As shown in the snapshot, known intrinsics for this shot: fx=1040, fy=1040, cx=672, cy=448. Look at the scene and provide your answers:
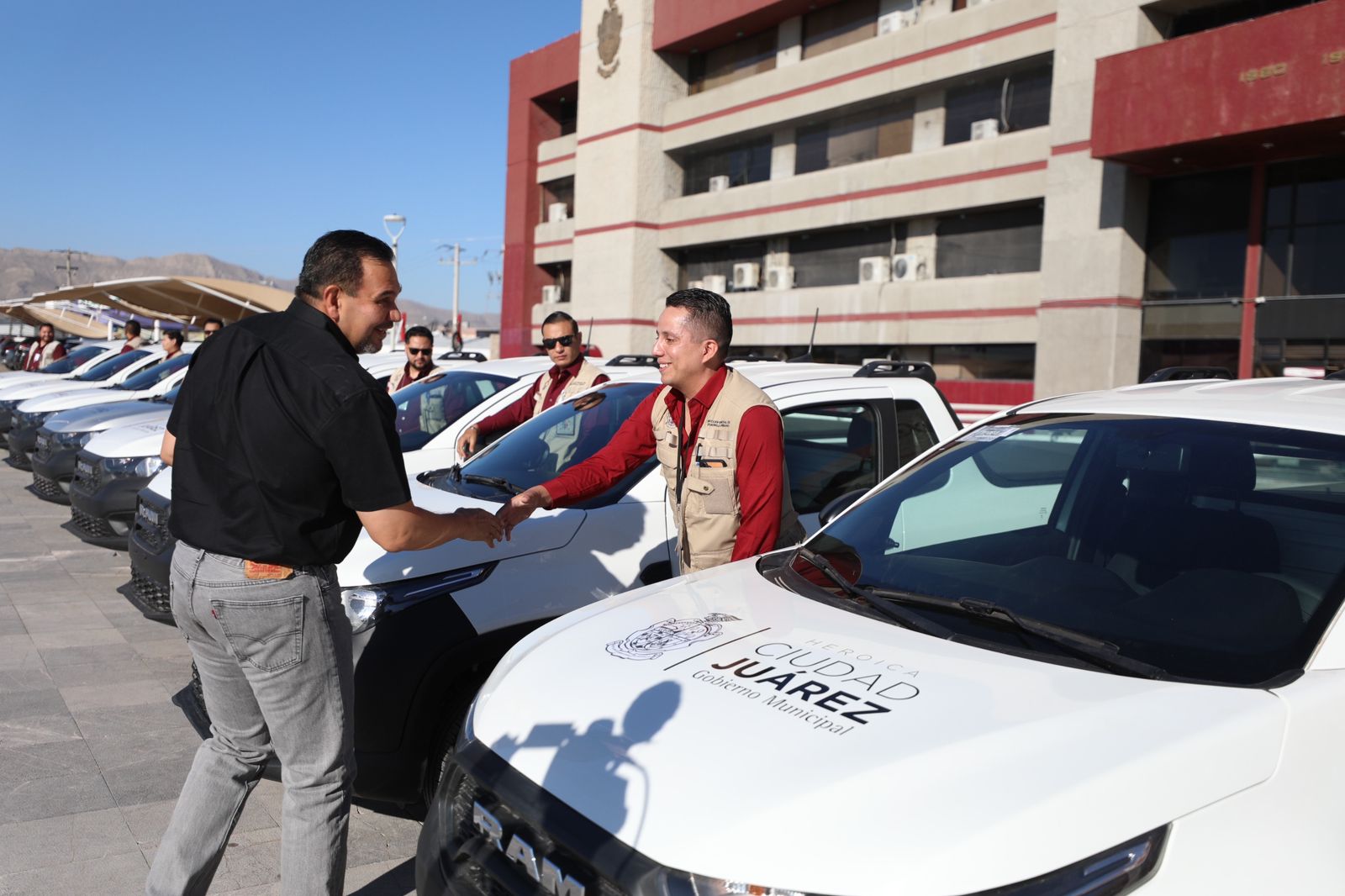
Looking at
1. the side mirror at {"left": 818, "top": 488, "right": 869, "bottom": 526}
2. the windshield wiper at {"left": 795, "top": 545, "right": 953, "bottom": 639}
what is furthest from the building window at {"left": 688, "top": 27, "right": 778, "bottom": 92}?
the windshield wiper at {"left": 795, "top": 545, "right": 953, "bottom": 639}

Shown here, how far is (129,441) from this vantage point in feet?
26.7

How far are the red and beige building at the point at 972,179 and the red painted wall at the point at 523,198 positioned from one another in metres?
0.92

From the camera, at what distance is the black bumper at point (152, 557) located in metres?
5.34

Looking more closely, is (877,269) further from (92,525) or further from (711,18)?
(92,525)

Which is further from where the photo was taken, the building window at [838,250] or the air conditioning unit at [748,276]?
the air conditioning unit at [748,276]

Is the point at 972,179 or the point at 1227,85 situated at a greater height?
the point at 1227,85

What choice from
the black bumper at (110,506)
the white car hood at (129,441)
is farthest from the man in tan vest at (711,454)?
the white car hood at (129,441)

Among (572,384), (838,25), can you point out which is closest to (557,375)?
(572,384)

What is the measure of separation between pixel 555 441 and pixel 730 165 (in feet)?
91.8

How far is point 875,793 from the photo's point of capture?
1.82 m

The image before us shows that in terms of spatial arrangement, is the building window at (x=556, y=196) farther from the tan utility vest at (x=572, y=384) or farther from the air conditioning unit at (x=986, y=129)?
A: the tan utility vest at (x=572, y=384)

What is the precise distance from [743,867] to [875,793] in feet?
0.86

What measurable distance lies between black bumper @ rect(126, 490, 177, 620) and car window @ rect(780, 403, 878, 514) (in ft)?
10.4

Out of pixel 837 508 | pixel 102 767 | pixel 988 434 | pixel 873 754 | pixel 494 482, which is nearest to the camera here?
pixel 873 754
